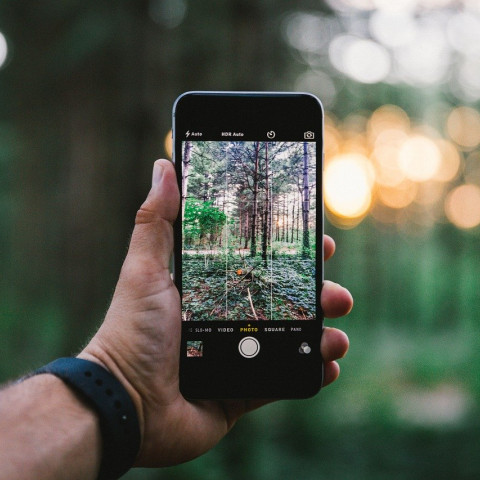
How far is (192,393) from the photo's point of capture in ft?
3.28

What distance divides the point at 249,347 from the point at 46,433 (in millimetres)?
394

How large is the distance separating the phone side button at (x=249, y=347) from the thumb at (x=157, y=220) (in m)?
0.21

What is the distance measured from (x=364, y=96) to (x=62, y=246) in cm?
132

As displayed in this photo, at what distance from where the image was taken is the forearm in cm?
75

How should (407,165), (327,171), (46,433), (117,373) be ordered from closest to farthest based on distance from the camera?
1. (46,433)
2. (117,373)
3. (327,171)
4. (407,165)

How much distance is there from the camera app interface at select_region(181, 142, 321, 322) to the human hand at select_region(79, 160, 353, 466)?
5 centimetres

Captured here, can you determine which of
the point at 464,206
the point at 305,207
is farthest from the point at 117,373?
the point at 464,206

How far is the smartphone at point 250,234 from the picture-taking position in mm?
1028

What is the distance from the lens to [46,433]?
0.80m

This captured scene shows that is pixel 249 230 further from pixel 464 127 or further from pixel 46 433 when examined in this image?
pixel 464 127

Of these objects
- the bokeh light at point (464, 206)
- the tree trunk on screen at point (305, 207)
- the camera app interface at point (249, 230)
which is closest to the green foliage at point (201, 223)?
the camera app interface at point (249, 230)

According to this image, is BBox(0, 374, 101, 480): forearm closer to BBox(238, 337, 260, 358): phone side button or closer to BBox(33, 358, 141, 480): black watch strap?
BBox(33, 358, 141, 480): black watch strap

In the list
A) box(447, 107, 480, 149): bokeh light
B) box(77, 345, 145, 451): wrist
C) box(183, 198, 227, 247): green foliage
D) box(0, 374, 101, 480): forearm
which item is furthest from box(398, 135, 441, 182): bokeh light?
box(0, 374, 101, 480): forearm

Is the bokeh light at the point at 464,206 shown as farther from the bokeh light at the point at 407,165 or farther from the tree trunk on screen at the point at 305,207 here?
the tree trunk on screen at the point at 305,207
